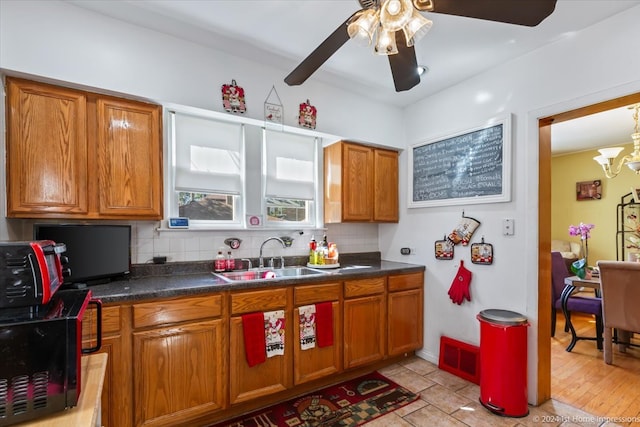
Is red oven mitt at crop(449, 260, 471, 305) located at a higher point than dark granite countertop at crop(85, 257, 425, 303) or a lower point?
lower

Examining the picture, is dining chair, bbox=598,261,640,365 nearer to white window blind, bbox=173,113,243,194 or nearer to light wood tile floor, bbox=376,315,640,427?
light wood tile floor, bbox=376,315,640,427

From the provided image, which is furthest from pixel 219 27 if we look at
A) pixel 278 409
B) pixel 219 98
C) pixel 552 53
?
pixel 278 409

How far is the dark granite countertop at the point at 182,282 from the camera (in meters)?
1.83

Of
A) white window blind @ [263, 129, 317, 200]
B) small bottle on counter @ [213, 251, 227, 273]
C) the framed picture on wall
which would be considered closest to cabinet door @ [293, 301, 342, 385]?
small bottle on counter @ [213, 251, 227, 273]

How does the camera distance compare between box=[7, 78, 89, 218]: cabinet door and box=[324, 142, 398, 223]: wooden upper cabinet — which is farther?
A: box=[324, 142, 398, 223]: wooden upper cabinet

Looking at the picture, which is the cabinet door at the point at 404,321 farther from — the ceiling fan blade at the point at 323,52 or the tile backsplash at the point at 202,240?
the ceiling fan blade at the point at 323,52

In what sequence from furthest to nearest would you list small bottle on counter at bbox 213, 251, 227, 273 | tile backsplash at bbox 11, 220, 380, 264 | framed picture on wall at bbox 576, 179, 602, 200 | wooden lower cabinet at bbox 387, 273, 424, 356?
framed picture on wall at bbox 576, 179, 602, 200, wooden lower cabinet at bbox 387, 273, 424, 356, small bottle on counter at bbox 213, 251, 227, 273, tile backsplash at bbox 11, 220, 380, 264

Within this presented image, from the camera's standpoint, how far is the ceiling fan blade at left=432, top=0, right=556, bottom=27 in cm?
114

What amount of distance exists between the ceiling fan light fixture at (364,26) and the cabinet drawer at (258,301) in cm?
168

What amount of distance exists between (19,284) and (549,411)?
3.09 metres

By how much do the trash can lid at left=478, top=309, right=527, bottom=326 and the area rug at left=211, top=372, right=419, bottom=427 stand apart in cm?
83

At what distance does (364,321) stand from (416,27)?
2.20 metres

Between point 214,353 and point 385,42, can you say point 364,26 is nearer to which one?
point 385,42

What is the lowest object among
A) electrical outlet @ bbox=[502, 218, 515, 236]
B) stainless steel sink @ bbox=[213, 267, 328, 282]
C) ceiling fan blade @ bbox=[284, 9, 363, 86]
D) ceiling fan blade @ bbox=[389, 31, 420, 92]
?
stainless steel sink @ bbox=[213, 267, 328, 282]
